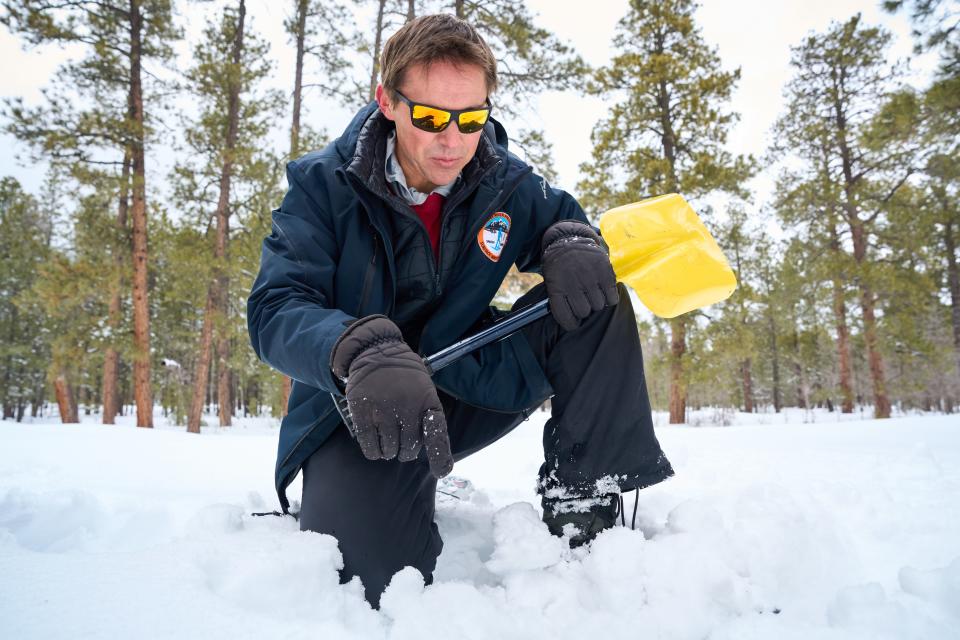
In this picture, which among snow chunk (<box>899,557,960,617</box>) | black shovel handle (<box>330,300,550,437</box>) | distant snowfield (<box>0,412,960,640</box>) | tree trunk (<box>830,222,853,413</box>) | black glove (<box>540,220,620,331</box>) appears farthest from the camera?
tree trunk (<box>830,222,853,413</box>)

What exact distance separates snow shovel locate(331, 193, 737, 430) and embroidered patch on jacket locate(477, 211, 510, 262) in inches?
10.3

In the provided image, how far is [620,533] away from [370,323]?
95 cm

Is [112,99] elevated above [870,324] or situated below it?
above

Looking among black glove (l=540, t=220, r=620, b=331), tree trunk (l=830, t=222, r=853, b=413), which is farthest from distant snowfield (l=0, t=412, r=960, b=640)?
tree trunk (l=830, t=222, r=853, b=413)

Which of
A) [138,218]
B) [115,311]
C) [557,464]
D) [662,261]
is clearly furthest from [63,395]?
[662,261]

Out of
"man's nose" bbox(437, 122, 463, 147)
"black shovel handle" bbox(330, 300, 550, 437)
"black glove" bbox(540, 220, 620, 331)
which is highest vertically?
"man's nose" bbox(437, 122, 463, 147)

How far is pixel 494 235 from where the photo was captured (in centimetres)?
192

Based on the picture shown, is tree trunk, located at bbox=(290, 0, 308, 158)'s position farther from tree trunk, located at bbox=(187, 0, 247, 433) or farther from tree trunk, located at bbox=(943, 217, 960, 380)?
tree trunk, located at bbox=(943, 217, 960, 380)

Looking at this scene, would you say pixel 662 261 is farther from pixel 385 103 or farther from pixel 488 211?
pixel 385 103

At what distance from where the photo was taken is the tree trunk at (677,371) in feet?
35.4

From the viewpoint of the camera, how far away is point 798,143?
13078 millimetres

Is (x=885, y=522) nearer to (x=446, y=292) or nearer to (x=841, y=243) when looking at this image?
(x=446, y=292)

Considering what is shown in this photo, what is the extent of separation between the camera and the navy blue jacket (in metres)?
1.58

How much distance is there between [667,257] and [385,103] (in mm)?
1237
